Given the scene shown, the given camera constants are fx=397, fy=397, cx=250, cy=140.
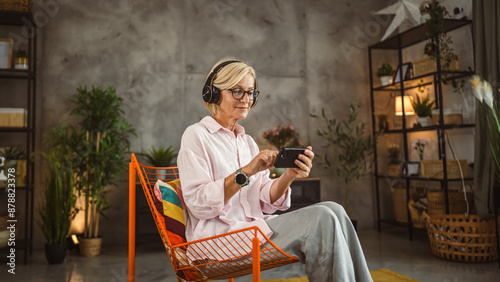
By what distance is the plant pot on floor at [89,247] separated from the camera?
381 cm

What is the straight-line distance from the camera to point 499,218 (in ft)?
10.8

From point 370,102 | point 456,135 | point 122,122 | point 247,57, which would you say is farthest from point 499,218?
point 122,122

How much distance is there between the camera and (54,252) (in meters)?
3.50

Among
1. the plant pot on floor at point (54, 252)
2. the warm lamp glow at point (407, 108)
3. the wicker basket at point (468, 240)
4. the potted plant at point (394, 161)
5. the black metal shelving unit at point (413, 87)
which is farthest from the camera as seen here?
the potted plant at point (394, 161)

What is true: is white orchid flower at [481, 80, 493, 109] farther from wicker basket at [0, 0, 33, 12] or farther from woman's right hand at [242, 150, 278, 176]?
wicker basket at [0, 0, 33, 12]

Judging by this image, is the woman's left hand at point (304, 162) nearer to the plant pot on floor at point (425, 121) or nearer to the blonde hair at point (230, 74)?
the blonde hair at point (230, 74)

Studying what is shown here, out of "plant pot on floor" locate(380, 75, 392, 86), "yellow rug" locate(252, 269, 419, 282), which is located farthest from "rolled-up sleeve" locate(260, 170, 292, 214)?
"plant pot on floor" locate(380, 75, 392, 86)

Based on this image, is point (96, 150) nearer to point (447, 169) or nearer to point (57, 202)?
point (57, 202)

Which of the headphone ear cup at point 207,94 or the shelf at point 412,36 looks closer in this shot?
the headphone ear cup at point 207,94

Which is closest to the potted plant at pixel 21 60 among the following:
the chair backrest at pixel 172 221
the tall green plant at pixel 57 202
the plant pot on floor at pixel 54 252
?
the tall green plant at pixel 57 202

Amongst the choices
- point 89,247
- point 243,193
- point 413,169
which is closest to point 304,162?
point 243,193

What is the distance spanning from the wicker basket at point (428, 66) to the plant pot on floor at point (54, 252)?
3954 millimetres

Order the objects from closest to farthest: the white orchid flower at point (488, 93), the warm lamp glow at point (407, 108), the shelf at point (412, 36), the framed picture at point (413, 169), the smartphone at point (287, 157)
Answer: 1. the smartphone at point (287, 157)
2. the white orchid flower at point (488, 93)
3. the shelf at point (412, 36)
4. the framed picture at point (413, 169)
5. the warm lamp glow at point (407, 108)

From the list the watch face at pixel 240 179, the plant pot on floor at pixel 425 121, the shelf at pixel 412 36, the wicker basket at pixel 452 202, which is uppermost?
the shelf at pixel 412 36
